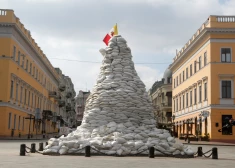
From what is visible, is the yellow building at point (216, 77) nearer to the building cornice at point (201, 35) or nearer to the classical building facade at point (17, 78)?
the building cornice at point (201, 35)

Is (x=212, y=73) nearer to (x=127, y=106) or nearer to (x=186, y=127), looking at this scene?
(x=186, y=127)

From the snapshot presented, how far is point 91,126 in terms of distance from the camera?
20.4 meters

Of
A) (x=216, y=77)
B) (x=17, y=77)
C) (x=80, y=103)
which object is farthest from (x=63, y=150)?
(x=80, y=103)

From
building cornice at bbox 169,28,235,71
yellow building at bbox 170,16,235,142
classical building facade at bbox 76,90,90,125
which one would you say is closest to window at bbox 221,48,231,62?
yellow building at bbox 170,16,235,142

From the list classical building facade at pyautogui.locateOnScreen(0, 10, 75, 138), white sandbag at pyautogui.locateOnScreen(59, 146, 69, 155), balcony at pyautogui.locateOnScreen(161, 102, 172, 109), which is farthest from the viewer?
balcony at pyautogui.locateOnScreen(161, 102, 172, 109)

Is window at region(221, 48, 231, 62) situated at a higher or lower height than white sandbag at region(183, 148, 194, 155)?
higher

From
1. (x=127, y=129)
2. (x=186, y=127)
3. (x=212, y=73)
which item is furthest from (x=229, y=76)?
(x=127, y=129)

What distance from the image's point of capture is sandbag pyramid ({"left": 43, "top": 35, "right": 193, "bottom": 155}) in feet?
60.1

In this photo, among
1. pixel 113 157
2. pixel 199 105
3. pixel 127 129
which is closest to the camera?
pixel 113 157

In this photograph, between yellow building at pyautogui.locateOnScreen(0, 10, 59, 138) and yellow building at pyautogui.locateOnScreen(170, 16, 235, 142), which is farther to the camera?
yellow building at pyautogui.locateOnScreen(170, 16, 235, 142)

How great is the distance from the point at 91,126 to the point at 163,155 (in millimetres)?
4069

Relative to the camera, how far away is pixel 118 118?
2028 centimetres

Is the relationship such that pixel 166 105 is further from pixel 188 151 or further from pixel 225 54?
pixel 188 151

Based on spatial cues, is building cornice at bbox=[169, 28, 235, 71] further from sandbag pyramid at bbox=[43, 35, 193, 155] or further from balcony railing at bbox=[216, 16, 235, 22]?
sandbag pyramid at bbox=[43, 35, 193, 155]
